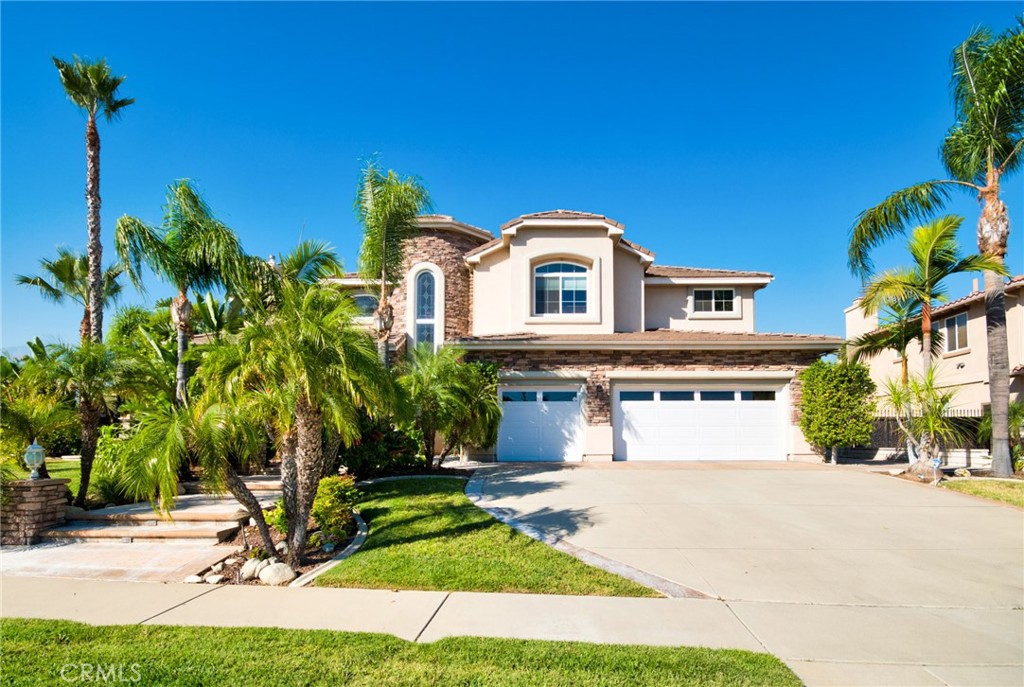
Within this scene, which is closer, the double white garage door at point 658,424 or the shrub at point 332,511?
the shrub at point 332,511

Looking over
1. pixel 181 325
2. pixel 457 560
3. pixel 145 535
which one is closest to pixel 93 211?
pixel 181 325

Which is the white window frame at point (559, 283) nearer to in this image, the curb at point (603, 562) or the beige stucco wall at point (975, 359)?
the curb at point (603, 562)

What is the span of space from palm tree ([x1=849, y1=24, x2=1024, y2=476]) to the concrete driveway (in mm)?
3664

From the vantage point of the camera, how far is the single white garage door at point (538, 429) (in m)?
17.0

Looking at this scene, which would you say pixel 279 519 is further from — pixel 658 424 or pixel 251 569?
pixel 658 424

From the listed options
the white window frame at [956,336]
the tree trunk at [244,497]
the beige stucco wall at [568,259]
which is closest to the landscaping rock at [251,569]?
the tree trunk at [244,497]

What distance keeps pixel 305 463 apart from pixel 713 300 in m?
17.4

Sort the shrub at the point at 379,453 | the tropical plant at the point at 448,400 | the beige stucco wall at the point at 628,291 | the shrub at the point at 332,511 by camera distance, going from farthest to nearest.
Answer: the beige stucco wall at the point at 628,291 < the tropical plant at the point at 448,400 < the shrub at the point at 379,453 < the shrub at the point at 332,511

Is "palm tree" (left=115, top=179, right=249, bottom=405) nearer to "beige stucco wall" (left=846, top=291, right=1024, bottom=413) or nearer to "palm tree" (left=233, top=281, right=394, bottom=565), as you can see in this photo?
"palm tree" (left=233, top=281, right=394, bottom=565)

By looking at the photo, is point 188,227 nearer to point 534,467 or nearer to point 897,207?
point 534,467

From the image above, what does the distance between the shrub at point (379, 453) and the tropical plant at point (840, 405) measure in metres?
11.4

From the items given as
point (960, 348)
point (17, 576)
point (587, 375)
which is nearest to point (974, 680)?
point (17, 576)

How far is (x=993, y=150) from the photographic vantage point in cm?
1386

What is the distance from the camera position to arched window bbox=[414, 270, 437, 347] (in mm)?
20688
